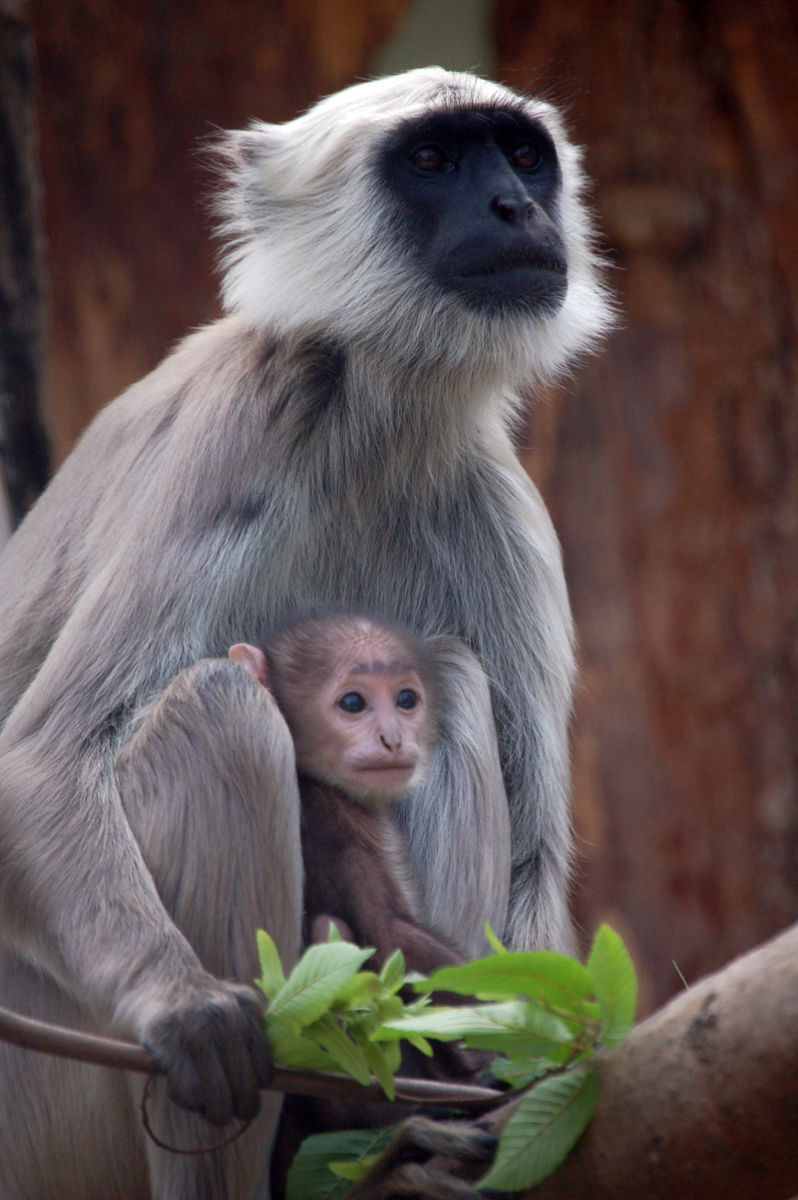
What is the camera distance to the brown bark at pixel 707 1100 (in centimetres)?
225

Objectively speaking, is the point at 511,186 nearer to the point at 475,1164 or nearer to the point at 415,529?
the point at 415,529

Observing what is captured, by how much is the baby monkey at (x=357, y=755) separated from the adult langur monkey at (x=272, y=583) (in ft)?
0.39

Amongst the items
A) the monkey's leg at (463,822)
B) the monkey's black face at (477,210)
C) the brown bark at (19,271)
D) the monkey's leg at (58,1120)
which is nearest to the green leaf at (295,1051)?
the monkey's leg at (58,1120)

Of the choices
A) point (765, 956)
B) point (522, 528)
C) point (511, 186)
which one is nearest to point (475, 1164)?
point (765, 956)

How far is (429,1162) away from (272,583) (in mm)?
1434

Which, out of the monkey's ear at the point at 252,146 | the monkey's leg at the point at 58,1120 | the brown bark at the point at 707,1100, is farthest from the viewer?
the monkey's ear at the point at 252,146

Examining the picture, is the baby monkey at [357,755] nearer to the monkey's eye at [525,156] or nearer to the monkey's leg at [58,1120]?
the monkey's leg at [58,1120]

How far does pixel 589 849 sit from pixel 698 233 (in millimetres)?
3155

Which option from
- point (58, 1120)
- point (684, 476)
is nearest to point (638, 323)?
point (684, 476)

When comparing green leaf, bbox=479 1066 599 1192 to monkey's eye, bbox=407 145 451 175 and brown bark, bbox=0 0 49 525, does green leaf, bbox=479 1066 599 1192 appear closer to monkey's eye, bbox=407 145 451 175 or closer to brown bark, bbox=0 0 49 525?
monkey's eye, bbox=407 145 451 175

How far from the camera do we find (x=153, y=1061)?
2650 mm

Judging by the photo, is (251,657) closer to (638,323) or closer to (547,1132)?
(547,1132)

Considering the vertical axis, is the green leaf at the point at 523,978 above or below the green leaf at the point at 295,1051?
above

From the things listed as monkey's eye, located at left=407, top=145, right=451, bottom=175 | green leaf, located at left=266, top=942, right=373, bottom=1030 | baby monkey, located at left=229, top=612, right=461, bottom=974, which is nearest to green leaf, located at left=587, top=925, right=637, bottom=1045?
green leaf, located at left=266, top=942, right=373, bottom=1030
